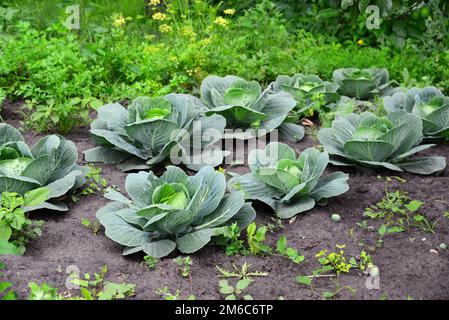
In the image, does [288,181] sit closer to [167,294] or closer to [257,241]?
[257,241]

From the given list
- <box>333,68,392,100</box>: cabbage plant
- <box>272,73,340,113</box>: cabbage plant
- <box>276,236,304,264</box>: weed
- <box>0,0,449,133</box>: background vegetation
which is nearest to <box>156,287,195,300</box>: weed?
<box>276,236,304,264</box>: weed

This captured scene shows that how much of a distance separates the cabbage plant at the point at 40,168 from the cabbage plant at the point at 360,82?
2.73 metres

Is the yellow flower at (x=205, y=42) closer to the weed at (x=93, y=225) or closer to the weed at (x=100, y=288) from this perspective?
the weed at (x=93, y=225)

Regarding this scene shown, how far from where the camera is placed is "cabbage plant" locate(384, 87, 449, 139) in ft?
15.7

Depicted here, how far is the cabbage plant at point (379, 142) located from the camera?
4.22 meters

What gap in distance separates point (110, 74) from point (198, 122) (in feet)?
4.98

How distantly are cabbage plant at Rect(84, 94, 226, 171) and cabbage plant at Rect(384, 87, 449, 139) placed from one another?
5.07 ft

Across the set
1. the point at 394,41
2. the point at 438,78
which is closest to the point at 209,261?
the point at 394,41

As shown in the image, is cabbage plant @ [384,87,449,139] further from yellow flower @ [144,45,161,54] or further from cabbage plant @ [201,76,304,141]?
yellow flower @ [144,45,161,54]

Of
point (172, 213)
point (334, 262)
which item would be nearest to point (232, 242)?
point (172, 213)

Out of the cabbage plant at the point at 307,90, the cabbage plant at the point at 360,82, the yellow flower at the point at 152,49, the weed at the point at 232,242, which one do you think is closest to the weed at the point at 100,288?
the weed at the point at 232,242

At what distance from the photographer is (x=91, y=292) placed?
9.97 feet
